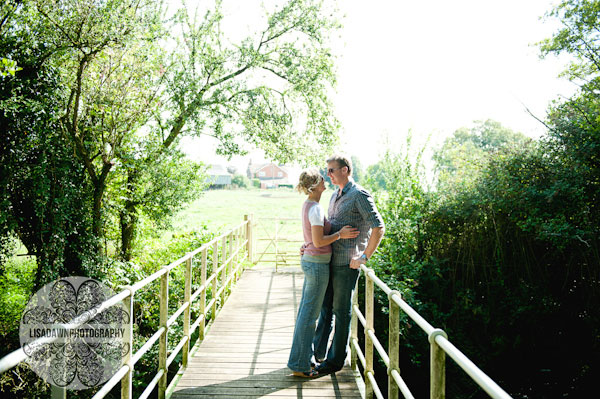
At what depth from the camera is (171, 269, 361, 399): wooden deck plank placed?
3.65 meters

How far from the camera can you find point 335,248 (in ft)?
12.3

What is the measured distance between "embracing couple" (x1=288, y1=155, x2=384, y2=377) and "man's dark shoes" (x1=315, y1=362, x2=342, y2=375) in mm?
86

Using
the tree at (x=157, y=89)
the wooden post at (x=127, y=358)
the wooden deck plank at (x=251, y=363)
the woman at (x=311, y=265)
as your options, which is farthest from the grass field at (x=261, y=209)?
the wooden post at (x=127, y=358)

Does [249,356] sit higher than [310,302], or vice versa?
[310,302]

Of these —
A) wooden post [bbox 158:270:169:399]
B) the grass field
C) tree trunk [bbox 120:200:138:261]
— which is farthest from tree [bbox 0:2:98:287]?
the grass field

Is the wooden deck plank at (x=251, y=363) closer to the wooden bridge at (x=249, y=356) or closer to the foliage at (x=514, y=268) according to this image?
the wooden bridge at (x=249, y=356)

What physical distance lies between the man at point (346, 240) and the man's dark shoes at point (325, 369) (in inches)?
4.8

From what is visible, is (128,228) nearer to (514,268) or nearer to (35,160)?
(35,160)

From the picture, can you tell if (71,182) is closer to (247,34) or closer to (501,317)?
(247,34)

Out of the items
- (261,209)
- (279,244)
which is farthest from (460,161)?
(261,209)

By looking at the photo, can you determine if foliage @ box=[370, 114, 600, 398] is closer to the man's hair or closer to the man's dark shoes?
the man's dark shoes

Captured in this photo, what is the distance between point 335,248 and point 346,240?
128 millimetres

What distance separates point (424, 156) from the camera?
892 cm

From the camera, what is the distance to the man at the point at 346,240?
3.59 metres
